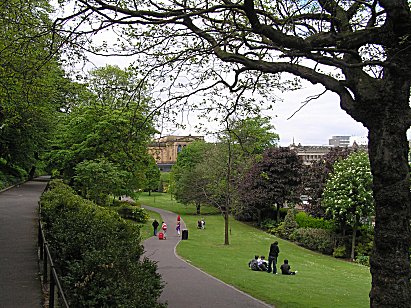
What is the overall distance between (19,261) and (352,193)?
2358 centimetres

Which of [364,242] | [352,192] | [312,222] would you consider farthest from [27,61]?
[312,222]

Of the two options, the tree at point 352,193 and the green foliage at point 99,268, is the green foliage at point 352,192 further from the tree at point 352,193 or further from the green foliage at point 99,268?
the green foliage at point 99,268

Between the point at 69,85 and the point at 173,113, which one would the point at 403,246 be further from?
the point at 69,85

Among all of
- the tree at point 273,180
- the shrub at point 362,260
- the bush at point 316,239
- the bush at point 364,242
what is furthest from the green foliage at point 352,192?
the tree at point 273,180

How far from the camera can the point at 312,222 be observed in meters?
36.3

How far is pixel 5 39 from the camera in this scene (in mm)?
13023

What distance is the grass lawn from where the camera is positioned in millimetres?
13312

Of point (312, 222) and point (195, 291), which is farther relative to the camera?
point (312, 222)

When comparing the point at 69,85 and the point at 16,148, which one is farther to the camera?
the point at 16,148

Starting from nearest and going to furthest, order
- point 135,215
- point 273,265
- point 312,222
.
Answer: point 273,265 → point 312,222 → point 135,215

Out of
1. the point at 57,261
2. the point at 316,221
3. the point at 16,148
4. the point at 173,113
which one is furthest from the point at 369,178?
the point at 16,148

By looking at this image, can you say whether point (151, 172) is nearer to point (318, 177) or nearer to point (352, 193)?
point (318, 177)

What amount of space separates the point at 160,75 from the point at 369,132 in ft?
15.1

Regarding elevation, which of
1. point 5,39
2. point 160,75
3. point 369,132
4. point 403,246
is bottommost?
point 403,246
